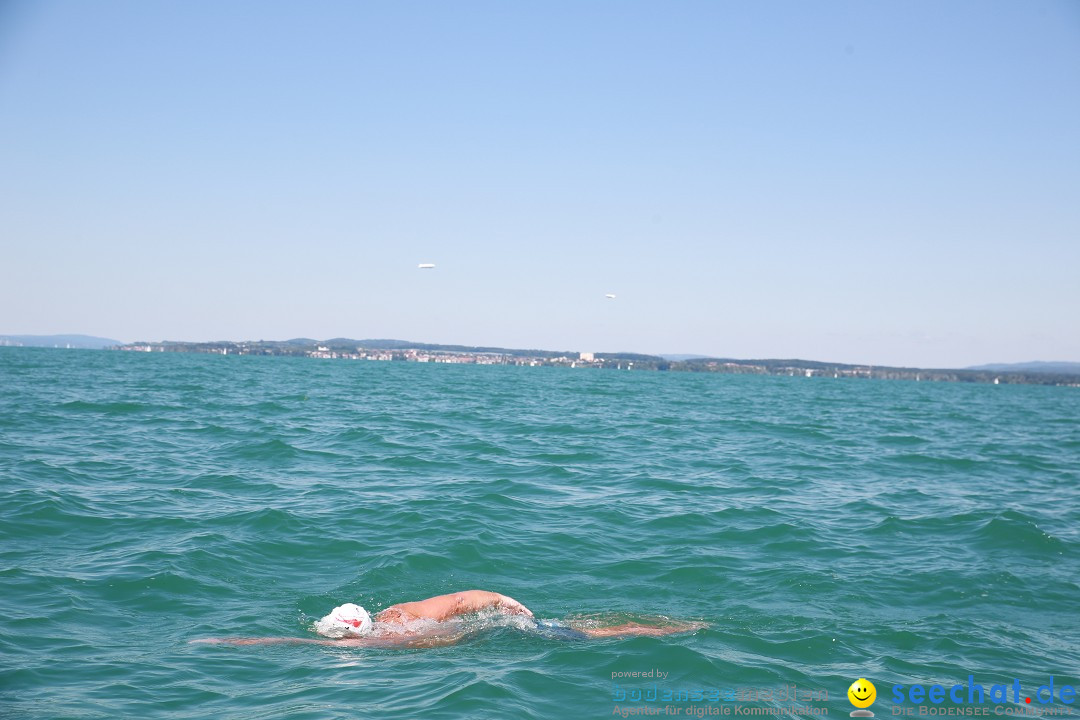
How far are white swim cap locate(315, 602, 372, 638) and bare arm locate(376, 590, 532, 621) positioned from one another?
39 centimetres

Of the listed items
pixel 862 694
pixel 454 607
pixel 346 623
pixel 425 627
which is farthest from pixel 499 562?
pixel 862 694

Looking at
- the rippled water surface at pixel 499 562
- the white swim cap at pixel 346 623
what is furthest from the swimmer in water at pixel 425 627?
the rippled water surface at pixel 499 562

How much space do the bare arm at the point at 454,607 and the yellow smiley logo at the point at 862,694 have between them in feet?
12.4

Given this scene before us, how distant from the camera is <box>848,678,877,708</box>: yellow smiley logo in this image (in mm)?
7430

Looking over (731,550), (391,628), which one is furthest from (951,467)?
(391,628)

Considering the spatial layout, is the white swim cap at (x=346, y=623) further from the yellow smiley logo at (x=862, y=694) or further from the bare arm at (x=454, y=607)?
the yellow smiley logo at (x=862, y=694)

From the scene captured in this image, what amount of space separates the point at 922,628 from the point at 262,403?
3123 centimetres

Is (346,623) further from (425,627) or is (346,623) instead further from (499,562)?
(499,562)

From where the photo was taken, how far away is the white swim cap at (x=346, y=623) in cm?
884

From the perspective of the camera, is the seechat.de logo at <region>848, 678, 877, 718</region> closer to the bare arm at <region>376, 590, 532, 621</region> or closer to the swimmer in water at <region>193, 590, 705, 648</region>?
the swimmer in water at <region>193, 590, 705, 648</region>

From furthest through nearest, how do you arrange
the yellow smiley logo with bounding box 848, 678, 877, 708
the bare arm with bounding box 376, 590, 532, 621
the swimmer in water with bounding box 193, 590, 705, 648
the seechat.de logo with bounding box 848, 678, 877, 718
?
the bare arm with bounding box 376, 590, 532, 621 → the swimmer in water with bounding box 193, 590, 705, 648 → the yellow smiley logo with bounding box 848, 678, 877, 708 → the seechat.de logo with bounding box 848, 678, 877, 718

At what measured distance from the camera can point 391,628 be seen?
9.05m

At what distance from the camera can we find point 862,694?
754 centimetres

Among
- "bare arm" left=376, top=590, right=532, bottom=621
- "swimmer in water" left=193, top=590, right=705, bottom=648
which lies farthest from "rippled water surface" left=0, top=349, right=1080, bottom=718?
"bare arm" left=376, top=590, right=532, bottom=621
